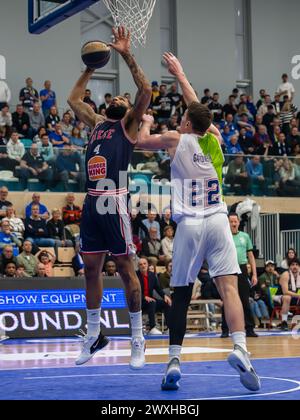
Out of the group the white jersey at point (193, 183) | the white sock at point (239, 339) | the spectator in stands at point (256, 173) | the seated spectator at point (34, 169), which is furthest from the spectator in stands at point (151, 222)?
the white sock at point (239, 339)

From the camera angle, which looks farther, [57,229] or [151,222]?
[151,222]

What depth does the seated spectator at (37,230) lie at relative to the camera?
19.4 metres

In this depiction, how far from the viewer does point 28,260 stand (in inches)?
707

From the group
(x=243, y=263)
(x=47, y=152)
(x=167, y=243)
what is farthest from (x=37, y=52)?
(x=243, y=263)

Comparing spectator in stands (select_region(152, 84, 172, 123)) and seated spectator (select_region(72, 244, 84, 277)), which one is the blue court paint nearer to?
seated spectator (select_region(72, 244, 84, 277))

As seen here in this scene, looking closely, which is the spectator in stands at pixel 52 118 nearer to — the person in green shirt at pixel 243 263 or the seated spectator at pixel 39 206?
the seated spectator at pixel 39 206

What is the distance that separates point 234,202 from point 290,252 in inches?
108

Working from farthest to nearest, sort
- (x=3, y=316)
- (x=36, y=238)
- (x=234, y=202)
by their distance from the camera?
(x=234, y=202)
(x=36, y=238)
(x=3, y=316)

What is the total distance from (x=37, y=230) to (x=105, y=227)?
11265 millimetres

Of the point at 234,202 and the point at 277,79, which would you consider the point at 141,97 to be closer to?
the point at 234,202

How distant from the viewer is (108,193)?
8328mm

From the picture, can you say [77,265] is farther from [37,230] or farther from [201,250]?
[201,250]
